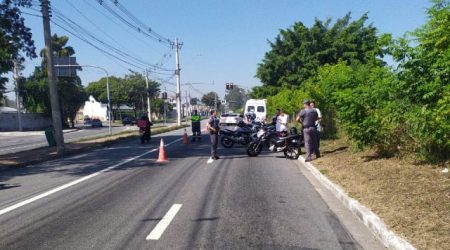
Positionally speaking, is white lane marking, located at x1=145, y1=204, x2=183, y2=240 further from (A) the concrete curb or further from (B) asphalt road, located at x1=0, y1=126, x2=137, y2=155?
(B) asphalt road, located at x1=0, y1=126, x2=137, y2=155

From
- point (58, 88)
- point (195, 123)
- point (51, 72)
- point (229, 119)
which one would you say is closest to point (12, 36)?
point (51, 72)

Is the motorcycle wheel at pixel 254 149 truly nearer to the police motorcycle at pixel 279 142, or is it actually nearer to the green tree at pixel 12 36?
the police motorcycle at pixel 279 142

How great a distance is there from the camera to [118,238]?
21.3 feet

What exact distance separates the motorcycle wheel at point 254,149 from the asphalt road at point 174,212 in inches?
155

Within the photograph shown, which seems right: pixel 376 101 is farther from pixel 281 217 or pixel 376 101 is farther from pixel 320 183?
pixel 281 217

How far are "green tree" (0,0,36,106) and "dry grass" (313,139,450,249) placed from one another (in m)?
13.7

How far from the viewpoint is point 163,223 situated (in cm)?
734

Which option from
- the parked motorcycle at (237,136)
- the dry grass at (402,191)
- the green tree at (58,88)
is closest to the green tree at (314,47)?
the parked motorcycle at (237,136)

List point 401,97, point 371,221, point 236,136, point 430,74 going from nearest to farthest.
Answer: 1. point 371,221
2. point 430,74
3. point 401,97
4. point 236,136

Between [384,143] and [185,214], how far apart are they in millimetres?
7538

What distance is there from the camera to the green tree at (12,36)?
20320 millimetres

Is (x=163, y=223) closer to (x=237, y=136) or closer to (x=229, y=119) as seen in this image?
(x=237, y=136)

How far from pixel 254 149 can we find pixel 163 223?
10.8 metres

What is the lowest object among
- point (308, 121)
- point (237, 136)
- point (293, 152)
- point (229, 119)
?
point (293, 152)
